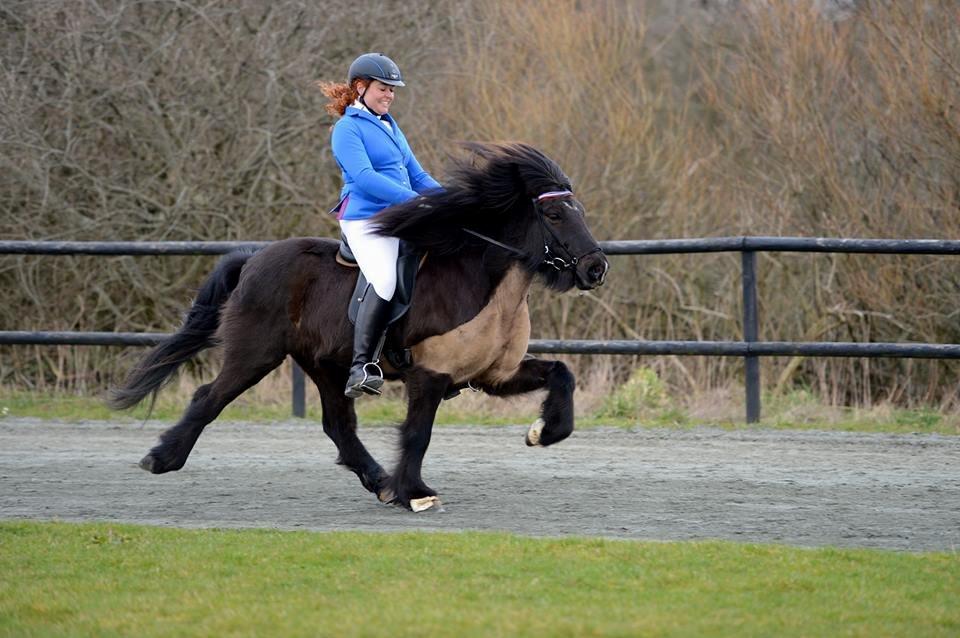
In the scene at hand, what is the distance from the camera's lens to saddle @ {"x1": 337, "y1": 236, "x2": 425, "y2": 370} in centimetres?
693

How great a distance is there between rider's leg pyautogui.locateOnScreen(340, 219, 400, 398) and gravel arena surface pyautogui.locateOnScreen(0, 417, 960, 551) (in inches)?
27.9

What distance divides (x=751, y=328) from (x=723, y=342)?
0.25 m

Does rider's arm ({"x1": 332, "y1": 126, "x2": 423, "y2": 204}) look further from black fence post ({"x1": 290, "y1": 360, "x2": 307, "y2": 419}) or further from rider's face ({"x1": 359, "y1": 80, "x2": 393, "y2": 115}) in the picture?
black fence post ({"x1": 290, "y1": 360, "x2": 307, "y2": 419})

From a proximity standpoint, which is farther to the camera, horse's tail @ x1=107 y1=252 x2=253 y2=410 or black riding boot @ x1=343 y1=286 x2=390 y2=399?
horse's tail @ x1=107 y1=252 x2=253 y2=410

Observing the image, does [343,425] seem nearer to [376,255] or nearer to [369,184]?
[376,255]

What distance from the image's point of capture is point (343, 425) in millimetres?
7629

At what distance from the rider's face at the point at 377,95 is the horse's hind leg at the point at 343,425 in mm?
1447

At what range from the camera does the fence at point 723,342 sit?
9.99 meters

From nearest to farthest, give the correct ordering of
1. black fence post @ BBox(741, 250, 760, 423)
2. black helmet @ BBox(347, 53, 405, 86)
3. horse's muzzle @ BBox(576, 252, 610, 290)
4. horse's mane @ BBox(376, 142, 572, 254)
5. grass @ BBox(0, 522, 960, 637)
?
grass @ BBox(0, 522, 960, 637) < horse's muzzle @ BBox(576, 252, 610, 290) < horse's mane @ BBox(376, 142, 572, 254) < black helmet @ BBox(347, 53, 405, 86) < black fence post @ BBox(741, 250, 760, 423)

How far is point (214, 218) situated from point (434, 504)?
8.02 m

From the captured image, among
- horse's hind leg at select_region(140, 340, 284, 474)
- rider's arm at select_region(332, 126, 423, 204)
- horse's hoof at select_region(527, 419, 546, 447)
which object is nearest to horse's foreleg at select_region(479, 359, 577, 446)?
horse's hoof at select_region(527, 419, 546, 447)

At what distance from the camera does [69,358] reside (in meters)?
13.7

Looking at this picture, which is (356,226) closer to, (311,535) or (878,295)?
(311,535)

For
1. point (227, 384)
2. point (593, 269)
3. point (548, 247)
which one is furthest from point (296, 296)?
point (593, 269)
